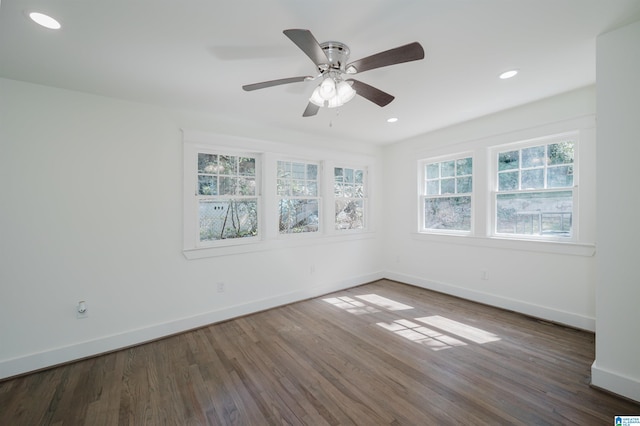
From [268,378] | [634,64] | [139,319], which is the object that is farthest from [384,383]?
[634,64]

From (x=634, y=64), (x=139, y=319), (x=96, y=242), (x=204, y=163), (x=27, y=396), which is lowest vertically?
(x=27, y=396)

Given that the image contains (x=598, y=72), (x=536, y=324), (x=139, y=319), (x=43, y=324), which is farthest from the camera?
(x=536, y=324)

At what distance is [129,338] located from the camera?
2693 mm

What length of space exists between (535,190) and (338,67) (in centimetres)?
296

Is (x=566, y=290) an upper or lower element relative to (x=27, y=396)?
upper

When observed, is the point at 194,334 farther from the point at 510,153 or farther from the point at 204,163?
the point at 510,153

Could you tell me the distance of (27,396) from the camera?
1988 millimetres

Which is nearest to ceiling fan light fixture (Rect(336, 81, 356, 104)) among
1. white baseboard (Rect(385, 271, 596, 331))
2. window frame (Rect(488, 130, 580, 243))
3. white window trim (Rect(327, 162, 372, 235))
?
white window trim (Rect(327, 162, 372, 235))

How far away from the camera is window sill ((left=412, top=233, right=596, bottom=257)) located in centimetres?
281

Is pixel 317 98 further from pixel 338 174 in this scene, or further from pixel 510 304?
pixel 510 304

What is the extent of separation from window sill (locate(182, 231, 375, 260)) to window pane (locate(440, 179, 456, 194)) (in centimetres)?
146

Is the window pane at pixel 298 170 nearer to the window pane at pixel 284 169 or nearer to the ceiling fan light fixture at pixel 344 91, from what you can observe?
the window pane at pixel 284 169

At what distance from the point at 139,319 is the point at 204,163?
1.88 m

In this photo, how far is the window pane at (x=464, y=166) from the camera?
151 inches
